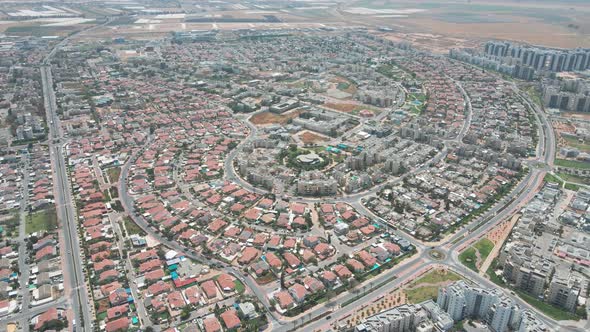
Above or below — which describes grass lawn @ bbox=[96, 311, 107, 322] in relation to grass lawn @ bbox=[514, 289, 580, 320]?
below

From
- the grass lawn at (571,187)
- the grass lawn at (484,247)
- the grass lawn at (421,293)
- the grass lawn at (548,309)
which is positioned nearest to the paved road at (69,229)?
the grass lawn at (421,293)

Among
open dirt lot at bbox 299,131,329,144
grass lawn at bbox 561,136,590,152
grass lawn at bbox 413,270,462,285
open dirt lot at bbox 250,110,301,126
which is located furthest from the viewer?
open dirt lot at bbox 250,110,301,126

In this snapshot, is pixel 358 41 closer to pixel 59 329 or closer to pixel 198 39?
pixel 198 39

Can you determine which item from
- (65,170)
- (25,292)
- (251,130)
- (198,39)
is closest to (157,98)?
(251,130)

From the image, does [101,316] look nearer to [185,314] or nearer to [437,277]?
[185,314]

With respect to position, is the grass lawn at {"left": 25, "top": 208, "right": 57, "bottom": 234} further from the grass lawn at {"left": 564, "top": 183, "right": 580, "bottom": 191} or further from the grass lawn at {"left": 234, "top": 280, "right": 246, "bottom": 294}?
the grass lawn at {"left": 564, "top": 183, "right": 580, "bottom": 191}

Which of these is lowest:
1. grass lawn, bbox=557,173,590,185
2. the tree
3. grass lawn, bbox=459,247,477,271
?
the tree

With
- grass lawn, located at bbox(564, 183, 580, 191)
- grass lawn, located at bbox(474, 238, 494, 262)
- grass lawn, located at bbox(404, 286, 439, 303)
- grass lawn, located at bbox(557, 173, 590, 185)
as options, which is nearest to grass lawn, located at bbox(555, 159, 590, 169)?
grass lawn, located at bbox(557, 173, 590, 185)
